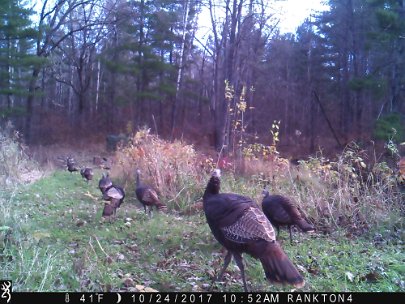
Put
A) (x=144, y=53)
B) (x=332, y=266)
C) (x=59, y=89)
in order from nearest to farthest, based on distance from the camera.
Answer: (x=332, y=266)
(x=144, y=53)
(x=59, y=89)

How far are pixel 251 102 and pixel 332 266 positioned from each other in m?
23.7

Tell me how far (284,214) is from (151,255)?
1.98 m

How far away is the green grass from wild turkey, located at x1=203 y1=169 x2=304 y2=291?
0.65 meters

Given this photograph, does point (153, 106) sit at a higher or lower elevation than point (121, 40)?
lower

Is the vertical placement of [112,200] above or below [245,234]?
below

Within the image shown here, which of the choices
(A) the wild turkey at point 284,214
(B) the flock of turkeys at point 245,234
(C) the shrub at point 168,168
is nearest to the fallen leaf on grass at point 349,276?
(A) the wild turkey at point 284,214

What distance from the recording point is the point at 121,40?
2670 cm

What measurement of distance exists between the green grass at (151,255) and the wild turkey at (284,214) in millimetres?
326

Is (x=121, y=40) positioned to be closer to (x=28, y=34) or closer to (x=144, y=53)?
(x=144, y=53)

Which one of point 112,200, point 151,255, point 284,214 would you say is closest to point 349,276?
point 284,214

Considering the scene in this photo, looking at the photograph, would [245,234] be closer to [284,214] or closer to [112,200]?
[284,214]

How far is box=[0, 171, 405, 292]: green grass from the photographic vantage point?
13.0 feet

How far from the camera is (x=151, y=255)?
543 centimetres

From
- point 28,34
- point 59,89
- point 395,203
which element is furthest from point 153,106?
point 395,203
